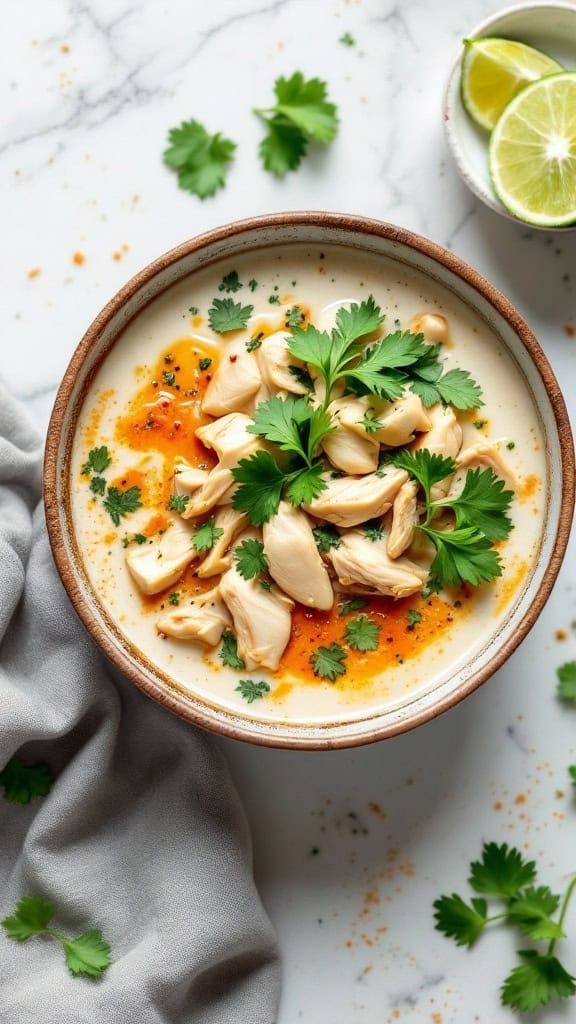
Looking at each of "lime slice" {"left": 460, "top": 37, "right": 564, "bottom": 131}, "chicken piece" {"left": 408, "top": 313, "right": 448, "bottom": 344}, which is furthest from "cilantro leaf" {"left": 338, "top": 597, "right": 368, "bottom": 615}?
"lime slice" {"left": 460, "top": 37, "right": 564, "bottom": 131}

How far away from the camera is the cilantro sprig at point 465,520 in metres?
2.21

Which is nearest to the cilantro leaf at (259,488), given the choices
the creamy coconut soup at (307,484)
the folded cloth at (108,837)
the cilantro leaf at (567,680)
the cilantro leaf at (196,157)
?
the creamy coconut soup at (307,484)

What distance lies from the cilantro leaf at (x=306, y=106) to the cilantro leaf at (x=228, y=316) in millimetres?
558

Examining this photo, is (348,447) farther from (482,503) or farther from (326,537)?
(482,503)

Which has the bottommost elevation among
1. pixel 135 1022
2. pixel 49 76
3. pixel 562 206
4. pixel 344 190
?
pixel 135 1022

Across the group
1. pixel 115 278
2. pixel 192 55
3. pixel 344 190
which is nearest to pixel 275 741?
pixel 115 278

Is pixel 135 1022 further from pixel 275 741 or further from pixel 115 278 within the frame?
pixel 115 278

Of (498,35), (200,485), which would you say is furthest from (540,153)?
(200,485)

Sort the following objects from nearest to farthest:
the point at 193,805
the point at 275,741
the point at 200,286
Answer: the point at 275,741, the point at 200,286, the point at 193,805

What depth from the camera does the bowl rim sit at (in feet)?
7.19

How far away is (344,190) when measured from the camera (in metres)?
2.62

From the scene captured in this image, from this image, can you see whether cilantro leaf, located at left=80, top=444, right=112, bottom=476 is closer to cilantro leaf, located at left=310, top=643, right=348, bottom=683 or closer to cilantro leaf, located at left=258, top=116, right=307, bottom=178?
cilantro leaf, located at left=310, top=643, right=348, bottom=683

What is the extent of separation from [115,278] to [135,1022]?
1.79 metres

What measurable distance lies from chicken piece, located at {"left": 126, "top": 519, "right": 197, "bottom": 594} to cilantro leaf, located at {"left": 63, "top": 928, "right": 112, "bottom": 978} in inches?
35.1
